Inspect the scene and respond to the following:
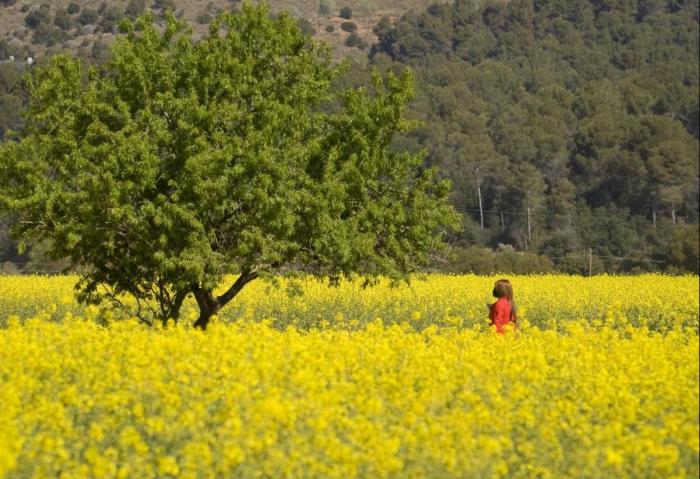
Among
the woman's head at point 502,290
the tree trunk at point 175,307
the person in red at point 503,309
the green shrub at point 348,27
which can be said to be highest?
the green shrub at point 348,27

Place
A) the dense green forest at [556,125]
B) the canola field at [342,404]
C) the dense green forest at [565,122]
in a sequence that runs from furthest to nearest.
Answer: the dense green forest at [565,122] < the dense green forest at [556,125] < the canola field at [342,404]

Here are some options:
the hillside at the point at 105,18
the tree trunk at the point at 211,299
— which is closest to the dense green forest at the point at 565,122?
the tree trunk at the point at 211,299

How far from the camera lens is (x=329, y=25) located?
17712 cm

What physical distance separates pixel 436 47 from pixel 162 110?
439 feet

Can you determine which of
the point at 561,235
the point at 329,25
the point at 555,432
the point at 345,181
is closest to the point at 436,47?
the point at 329,25

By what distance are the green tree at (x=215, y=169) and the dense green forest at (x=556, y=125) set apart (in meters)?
2.04

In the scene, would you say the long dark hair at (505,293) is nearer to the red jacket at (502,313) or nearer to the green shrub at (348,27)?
the red jacket at (502,313)

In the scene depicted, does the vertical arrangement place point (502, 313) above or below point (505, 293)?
below

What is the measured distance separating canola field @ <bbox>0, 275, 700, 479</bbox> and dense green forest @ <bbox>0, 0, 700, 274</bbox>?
5.48 feet

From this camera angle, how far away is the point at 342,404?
1055 centimetres

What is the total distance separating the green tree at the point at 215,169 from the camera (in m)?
18.2

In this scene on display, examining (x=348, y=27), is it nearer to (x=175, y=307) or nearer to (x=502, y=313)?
(x=175, y=307)

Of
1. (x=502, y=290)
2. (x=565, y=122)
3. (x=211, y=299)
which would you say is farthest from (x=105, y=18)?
(x=502, y=290)

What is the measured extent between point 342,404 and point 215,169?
8.17 meters
